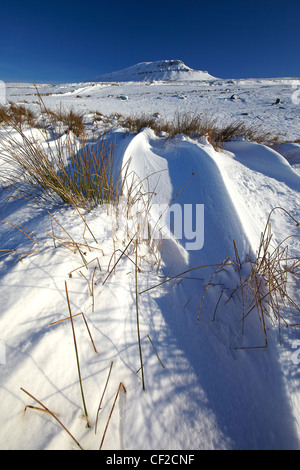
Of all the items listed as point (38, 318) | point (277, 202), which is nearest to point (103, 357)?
point (38, 318)

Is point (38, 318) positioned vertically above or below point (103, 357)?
above

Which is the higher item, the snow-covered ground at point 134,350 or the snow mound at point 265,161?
the snow mound at point 265,161

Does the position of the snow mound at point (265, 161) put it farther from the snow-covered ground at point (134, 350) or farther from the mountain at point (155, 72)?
the mountain at point (155, 72)

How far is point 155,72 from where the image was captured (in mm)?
51375

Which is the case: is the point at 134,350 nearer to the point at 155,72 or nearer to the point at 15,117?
the point at 15,117

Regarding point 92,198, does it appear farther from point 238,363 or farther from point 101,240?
point 238,363

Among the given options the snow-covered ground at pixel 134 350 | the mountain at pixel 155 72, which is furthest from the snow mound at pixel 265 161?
the mountain at pixel 155 72

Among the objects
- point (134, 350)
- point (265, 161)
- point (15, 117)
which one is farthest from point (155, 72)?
point (134, 350)

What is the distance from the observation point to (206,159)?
1.84m

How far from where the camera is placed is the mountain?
157 feet

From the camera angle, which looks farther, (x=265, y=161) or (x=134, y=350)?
(x=265, y=161)

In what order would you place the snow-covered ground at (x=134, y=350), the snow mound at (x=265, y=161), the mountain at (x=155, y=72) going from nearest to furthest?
the snow-covered ground at (x=134, y=350)
the snow mound at (x=265, y=161)
the mountain at (x=155, y=72)

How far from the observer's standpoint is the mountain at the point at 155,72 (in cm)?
4775

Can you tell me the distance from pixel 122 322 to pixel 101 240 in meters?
0.43
